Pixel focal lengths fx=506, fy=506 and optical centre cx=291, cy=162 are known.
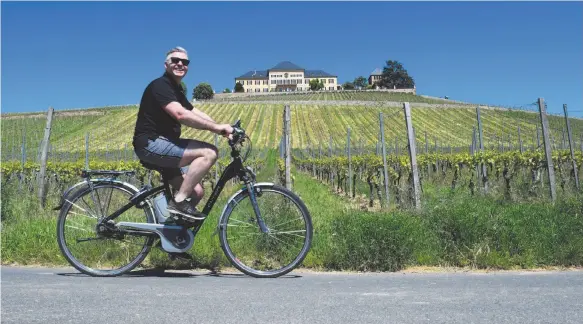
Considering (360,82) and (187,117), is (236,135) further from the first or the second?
(360,82)

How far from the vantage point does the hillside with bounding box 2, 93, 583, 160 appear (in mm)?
50531

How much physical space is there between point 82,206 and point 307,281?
2.25m

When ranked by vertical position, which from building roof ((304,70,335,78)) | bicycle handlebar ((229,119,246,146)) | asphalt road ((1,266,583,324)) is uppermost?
building roof ((304,70,335,78))

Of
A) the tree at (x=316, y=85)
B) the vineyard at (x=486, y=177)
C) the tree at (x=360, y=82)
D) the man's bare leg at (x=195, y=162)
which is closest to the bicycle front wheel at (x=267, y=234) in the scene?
the man's bare leg at (x=195, y=162)

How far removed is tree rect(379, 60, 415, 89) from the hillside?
187ft

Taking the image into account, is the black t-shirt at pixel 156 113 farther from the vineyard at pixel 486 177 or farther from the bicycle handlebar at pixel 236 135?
the vineyard at pixel 486 177

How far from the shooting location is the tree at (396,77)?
135625mm

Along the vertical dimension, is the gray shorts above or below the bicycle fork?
above

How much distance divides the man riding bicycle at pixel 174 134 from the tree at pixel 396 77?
136 metres

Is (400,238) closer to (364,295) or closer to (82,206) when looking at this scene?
(364,295)

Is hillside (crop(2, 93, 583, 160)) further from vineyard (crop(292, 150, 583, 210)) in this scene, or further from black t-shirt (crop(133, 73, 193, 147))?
black t-shirt (crop(133, 73, 193, 147))

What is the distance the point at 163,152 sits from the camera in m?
4.32

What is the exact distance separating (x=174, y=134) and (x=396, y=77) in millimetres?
137925

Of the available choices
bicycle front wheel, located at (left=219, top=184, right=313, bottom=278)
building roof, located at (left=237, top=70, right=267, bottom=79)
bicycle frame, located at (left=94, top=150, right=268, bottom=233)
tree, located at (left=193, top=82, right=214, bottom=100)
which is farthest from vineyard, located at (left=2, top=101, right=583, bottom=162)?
building roof, located at (left=237, top=70, right=267, bottom=79)
